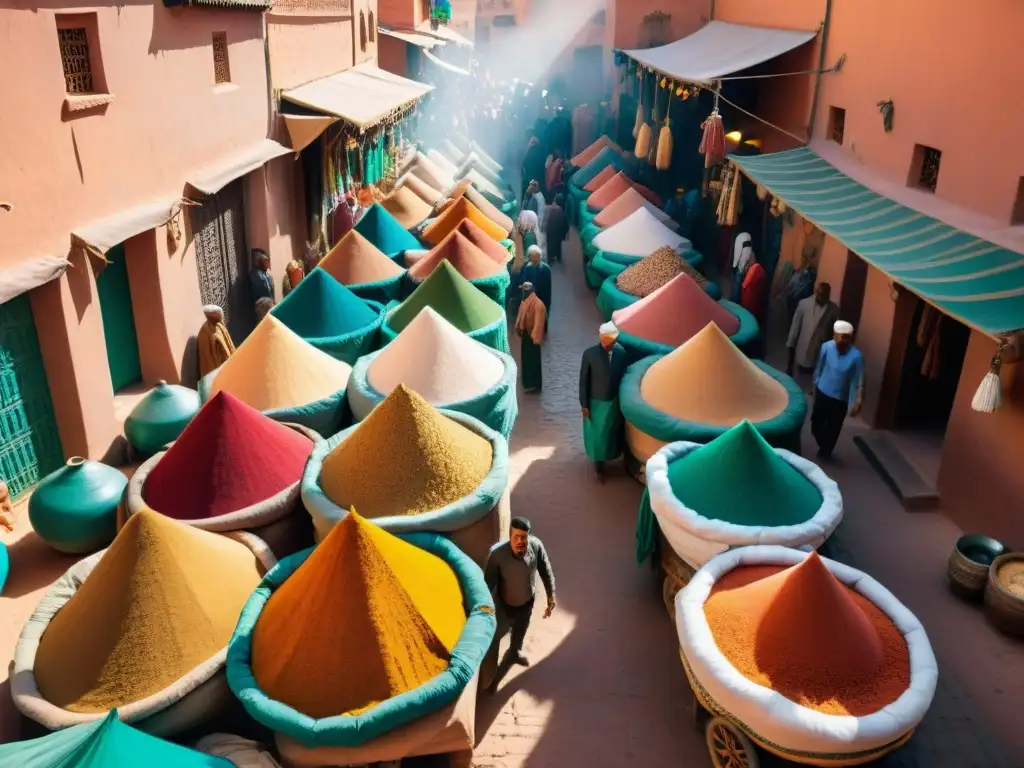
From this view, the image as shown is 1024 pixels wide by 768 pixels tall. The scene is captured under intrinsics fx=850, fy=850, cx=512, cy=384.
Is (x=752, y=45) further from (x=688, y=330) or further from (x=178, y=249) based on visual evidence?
(x=178, y=249)

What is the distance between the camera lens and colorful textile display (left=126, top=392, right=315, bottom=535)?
5.28 m

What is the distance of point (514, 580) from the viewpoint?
16.8ft

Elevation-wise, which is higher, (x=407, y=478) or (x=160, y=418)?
(x=407, y=478)

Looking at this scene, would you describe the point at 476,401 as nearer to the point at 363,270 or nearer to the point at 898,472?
the point at 363,270

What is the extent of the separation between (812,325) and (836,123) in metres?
2.96

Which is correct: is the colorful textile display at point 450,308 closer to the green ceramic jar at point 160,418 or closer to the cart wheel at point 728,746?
the green ceramic jar at point 160,418

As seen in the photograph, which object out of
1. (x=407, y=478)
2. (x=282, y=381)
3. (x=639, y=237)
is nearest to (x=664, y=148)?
(x=639, y=237)

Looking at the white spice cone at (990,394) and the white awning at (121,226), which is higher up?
the white awning at (121,226)

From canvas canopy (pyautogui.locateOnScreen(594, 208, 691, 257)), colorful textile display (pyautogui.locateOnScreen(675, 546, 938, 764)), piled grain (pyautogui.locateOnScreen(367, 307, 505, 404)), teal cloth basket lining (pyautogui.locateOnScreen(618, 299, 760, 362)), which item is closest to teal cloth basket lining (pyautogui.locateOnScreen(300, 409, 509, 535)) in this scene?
piled grain (pyautogui.locateOnScreen(367, 307, 505, 404))

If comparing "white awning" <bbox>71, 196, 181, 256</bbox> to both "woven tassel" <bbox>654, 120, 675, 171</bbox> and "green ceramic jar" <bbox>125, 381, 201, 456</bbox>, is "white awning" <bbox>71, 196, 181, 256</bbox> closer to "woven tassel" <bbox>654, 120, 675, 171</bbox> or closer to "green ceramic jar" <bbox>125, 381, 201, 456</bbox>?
"green ceramic jar" <bbox>125, 381, 201, 456</bbox>

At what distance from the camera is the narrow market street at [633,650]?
493cm

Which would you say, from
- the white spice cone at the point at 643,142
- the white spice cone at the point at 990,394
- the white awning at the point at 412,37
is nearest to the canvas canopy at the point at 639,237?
the white spice cone at the point at 643,142

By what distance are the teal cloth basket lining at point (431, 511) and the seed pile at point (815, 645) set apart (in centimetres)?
155

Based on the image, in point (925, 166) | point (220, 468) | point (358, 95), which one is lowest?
point (220, 468)
